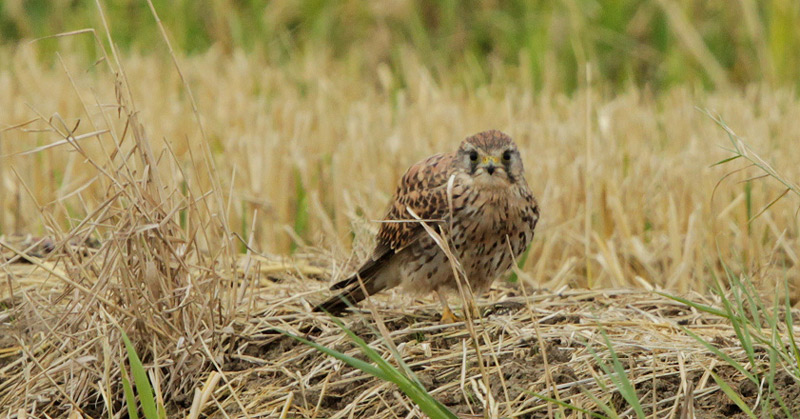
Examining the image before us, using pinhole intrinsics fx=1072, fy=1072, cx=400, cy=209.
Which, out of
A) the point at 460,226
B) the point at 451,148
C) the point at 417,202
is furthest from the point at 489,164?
the point at 451,148

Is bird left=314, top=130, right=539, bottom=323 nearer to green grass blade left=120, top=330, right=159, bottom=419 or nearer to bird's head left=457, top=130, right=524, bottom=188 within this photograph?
bird's head left=457, top=130, right=524, bottom=188

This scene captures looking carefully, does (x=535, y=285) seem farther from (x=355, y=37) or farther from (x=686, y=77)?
(x=355, y=37)

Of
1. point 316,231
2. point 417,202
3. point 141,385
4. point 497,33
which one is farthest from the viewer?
point 497,33

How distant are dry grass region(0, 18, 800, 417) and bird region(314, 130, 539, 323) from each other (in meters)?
0.14

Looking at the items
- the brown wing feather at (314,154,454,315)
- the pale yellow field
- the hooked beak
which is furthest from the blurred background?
the hooked beak

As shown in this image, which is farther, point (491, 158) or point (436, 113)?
point (436, 113)

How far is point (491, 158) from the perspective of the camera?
3.71 m

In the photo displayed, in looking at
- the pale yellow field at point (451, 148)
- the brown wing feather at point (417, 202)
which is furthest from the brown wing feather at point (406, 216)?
the pale yellow field at point (451, 148)

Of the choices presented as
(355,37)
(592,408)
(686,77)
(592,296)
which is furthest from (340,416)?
(355,37)

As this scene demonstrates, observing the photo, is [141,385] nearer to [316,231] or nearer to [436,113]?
[316,231]

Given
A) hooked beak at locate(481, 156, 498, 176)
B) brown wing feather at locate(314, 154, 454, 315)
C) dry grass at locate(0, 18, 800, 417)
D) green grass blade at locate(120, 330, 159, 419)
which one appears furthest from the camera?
brown wing feather at locate(314, 154, 454, 315)

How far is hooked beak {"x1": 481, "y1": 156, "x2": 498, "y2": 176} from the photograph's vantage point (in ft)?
12.1

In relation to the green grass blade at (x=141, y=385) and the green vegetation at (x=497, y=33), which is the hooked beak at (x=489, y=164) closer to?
the green grass blade at (x=141, y=385)

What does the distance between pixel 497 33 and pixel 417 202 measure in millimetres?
6570
